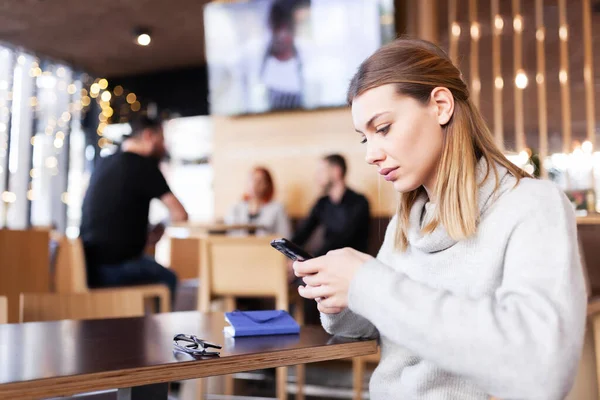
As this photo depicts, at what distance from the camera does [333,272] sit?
899 mm

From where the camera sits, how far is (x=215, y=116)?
18.9 ft

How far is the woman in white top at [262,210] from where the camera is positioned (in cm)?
472

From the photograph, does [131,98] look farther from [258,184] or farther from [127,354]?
[127,354]

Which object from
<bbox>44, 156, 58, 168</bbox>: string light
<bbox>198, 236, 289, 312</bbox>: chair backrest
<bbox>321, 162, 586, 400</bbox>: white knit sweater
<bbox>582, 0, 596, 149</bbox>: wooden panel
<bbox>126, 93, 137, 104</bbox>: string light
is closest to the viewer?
<bbox>321, 162, 586, 400</bbox>: white knit sweater

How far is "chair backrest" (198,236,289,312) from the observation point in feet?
9.39

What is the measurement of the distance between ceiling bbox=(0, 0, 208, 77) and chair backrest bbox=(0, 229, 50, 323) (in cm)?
374

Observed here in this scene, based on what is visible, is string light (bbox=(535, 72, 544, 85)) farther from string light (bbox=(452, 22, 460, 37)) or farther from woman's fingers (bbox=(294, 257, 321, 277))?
woman's fingers (bbox=(294, 257, 321, 277))

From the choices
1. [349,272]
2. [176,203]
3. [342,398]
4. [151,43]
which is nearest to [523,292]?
[349,272]

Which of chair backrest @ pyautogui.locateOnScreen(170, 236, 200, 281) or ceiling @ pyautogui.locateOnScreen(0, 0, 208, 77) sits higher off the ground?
ceiling @ pyautogui.locateOnScreen(0, 0, 208, 77)

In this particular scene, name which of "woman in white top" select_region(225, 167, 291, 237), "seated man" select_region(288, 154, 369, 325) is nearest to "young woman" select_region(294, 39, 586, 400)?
"seated man" select_region(288, 154, 369, 325)

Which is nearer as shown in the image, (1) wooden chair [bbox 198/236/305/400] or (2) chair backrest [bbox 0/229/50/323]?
(1) wooden chair [bbox 198/236/305/400]

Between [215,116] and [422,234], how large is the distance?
489 cm

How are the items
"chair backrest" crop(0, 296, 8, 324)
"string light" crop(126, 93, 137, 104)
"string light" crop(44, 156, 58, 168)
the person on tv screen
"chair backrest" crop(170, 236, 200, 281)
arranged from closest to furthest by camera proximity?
1. "chair backrest" crop(0, 296, 8, 324)
2. "chair backrest" crop(170, 236, 200, 281)
3. the person on tv screen
4. "string light" crop(44, 156, 58, 168)
5. "string light" crop(126, 93, 137, 104)

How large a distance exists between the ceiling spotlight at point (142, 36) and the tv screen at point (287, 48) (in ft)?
5.30
